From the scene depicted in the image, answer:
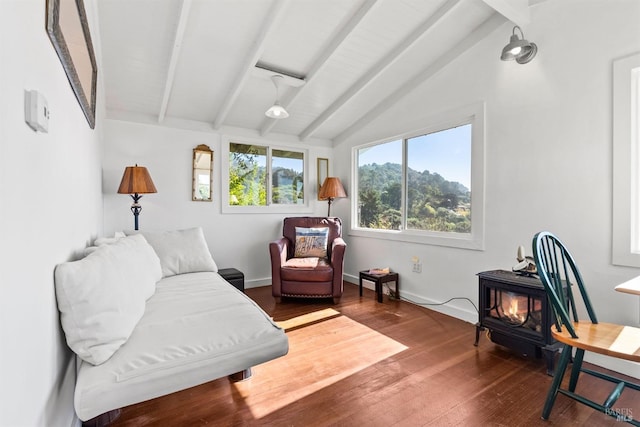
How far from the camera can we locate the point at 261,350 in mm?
1373

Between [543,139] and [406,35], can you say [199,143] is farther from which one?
[543,139]

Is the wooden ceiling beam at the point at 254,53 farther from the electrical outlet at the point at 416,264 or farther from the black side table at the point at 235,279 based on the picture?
the electrical outlet at the point at 416,264

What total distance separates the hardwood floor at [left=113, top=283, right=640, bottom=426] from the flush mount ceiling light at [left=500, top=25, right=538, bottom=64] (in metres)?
2.24

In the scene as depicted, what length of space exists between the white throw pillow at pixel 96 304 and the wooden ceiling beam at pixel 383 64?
2.79 metres

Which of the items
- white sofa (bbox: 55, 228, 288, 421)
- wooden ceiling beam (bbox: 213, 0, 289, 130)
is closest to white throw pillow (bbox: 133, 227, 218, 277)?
white sofa (bbox: 55, 228, 288, 421)

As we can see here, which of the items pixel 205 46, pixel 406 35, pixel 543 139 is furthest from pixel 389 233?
pixel 205 46

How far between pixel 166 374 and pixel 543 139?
2876mm

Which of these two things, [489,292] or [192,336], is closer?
[192,336]

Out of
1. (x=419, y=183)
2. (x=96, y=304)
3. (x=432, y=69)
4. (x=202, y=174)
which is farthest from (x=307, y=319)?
(x=432, y=69)

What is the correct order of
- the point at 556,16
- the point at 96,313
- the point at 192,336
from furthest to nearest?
the point at 556,16 → the point at 192,336 → the point at 96,313

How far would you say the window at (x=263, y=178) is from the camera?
4008 millimetres

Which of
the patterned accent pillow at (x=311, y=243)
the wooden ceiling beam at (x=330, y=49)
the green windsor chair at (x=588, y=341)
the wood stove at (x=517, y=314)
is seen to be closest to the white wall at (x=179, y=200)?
the patterned accent pillow at (x=311, y=243)

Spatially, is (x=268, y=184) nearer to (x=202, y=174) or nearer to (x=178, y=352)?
(x=202, y=174)

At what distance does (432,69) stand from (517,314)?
2.44 m
